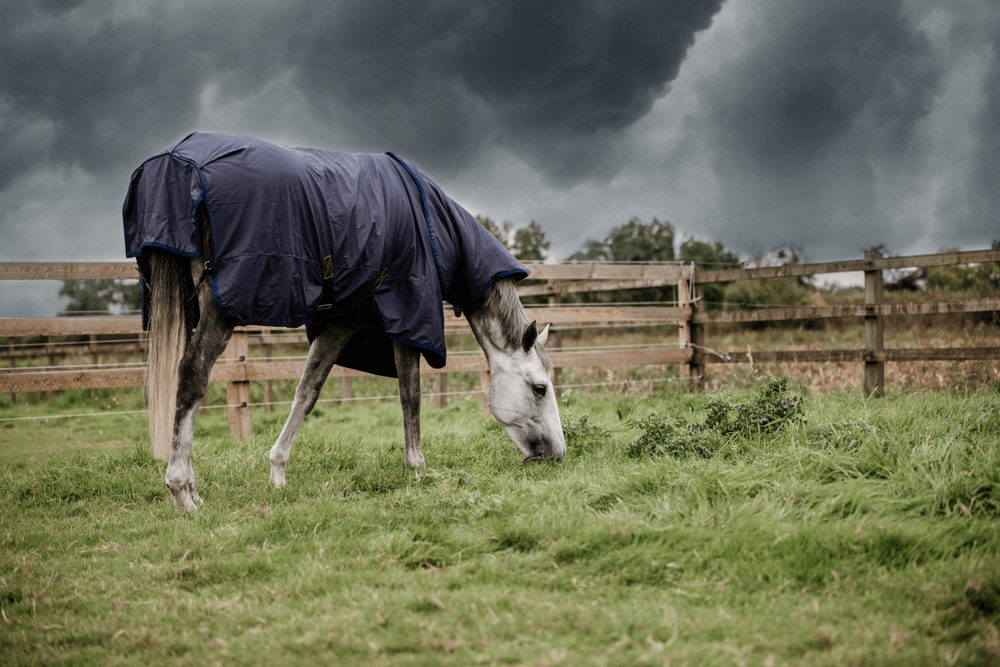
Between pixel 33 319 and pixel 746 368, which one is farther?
pixel 746 368

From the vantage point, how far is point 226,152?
3338 millimetres

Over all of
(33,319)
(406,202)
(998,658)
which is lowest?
(998,658)

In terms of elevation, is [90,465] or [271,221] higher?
[271,221]

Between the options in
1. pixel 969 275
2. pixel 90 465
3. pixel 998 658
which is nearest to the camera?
pixel 998 658

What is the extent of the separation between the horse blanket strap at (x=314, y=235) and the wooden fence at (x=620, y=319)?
6.49 feet

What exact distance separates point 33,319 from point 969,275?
23.2 metres

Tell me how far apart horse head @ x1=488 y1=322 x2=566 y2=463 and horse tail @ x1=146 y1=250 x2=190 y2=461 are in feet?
6.41

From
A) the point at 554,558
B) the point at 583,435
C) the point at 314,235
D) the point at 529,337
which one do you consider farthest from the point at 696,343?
the point at 554,558

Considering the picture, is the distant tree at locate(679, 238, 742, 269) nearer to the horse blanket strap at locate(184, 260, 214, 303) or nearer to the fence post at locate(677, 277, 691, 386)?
the fence post at locate(677, 277, 691, 386)

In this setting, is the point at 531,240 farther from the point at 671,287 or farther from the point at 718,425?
the point at 718,425

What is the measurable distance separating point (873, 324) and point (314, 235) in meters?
6.13

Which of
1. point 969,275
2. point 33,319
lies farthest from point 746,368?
point 969,275

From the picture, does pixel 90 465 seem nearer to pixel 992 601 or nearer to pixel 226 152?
pixel 226 152

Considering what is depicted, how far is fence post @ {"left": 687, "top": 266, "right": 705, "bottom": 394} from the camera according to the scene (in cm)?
827
